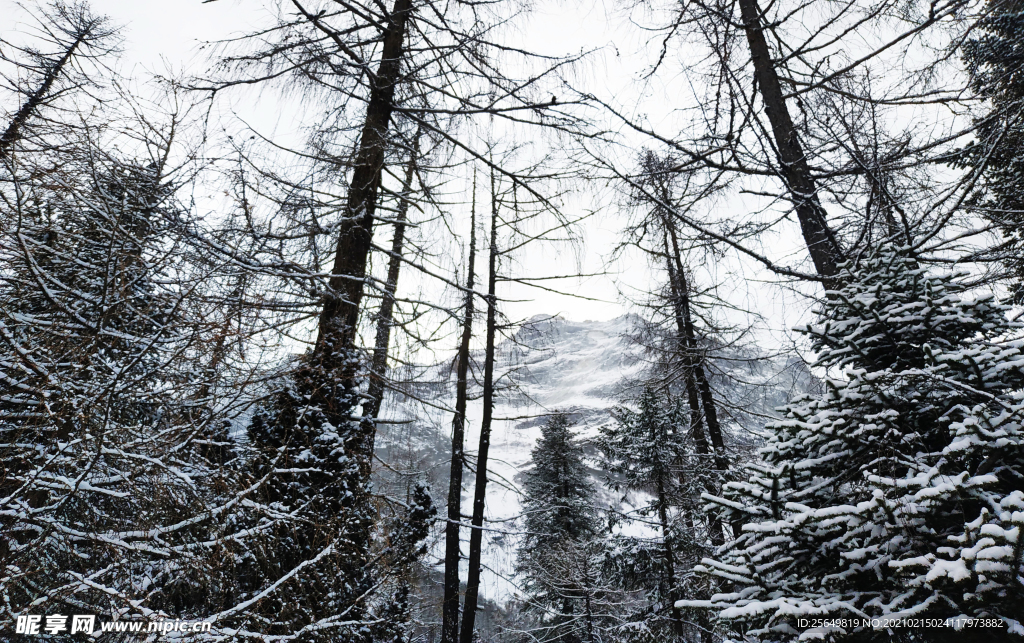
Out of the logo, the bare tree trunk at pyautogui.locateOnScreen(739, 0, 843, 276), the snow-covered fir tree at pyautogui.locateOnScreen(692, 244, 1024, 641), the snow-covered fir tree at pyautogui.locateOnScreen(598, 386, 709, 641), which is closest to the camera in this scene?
the snow-covered fir tree at pyautogui.locateOnScreen(692, 244, 1024, 641)

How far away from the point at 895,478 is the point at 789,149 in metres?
2.78

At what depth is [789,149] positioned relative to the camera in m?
3.57

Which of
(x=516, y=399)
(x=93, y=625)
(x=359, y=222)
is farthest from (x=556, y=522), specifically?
(x=93, y=625)

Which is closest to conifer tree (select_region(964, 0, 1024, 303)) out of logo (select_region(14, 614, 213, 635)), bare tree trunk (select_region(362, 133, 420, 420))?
bare tree trunk (select_region(362, 133, 420, 420))

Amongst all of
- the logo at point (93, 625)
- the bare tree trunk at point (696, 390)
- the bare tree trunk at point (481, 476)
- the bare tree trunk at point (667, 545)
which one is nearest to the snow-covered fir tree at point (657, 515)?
the bare tree trunk at point (667, 545)

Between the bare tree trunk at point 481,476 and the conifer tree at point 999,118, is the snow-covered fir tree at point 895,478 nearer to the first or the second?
the conifer tree at point 999,118

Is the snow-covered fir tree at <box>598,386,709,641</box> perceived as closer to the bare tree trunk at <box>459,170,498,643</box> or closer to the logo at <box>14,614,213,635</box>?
the bare tree trunk at <box>459,170,498,643</box>

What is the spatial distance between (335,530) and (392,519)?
3.25 feet

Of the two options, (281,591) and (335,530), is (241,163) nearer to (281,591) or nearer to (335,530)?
(335,530)

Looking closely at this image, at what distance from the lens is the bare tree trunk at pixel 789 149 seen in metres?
3.16

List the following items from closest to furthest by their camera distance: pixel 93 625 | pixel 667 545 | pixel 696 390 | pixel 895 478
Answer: pixel 895 478
pixel 93 625
pixel 696 390
pixel 667 545

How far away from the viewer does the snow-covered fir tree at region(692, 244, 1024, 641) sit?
1.58 meters

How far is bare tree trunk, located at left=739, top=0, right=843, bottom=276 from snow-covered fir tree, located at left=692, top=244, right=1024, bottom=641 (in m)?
0.71

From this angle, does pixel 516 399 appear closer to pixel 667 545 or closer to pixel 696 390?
pixel 696 390
